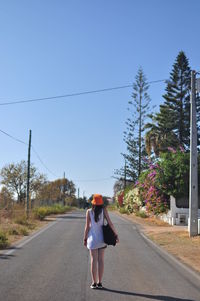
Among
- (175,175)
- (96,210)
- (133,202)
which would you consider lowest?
(133,202)

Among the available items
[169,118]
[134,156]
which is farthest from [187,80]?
[134,156]

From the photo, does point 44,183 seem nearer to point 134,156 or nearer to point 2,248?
point 134,156

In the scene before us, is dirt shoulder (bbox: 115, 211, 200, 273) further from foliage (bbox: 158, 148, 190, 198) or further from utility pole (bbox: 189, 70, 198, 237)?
foliage (bbox: 158, 148, 190, 198)

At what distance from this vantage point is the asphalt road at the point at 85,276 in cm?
670

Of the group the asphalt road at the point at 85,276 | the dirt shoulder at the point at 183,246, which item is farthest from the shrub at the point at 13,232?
the dirt shoulder at the point at 183,246

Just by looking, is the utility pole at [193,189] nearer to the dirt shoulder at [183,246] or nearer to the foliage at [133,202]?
the dirt shoulder at [183,246]

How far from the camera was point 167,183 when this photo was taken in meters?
26.0

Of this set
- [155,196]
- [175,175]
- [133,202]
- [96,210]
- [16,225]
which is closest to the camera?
[96,210]

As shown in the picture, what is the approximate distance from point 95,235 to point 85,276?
56.5 inches

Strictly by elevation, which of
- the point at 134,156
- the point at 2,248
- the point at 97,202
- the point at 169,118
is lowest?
the point at 2,248

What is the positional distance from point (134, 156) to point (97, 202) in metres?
41.8

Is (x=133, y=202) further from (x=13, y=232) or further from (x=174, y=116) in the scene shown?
(x=13, y=232)

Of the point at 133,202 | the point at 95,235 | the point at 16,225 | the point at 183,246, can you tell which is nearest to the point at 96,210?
the point at 95,235

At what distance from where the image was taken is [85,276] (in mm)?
8227
